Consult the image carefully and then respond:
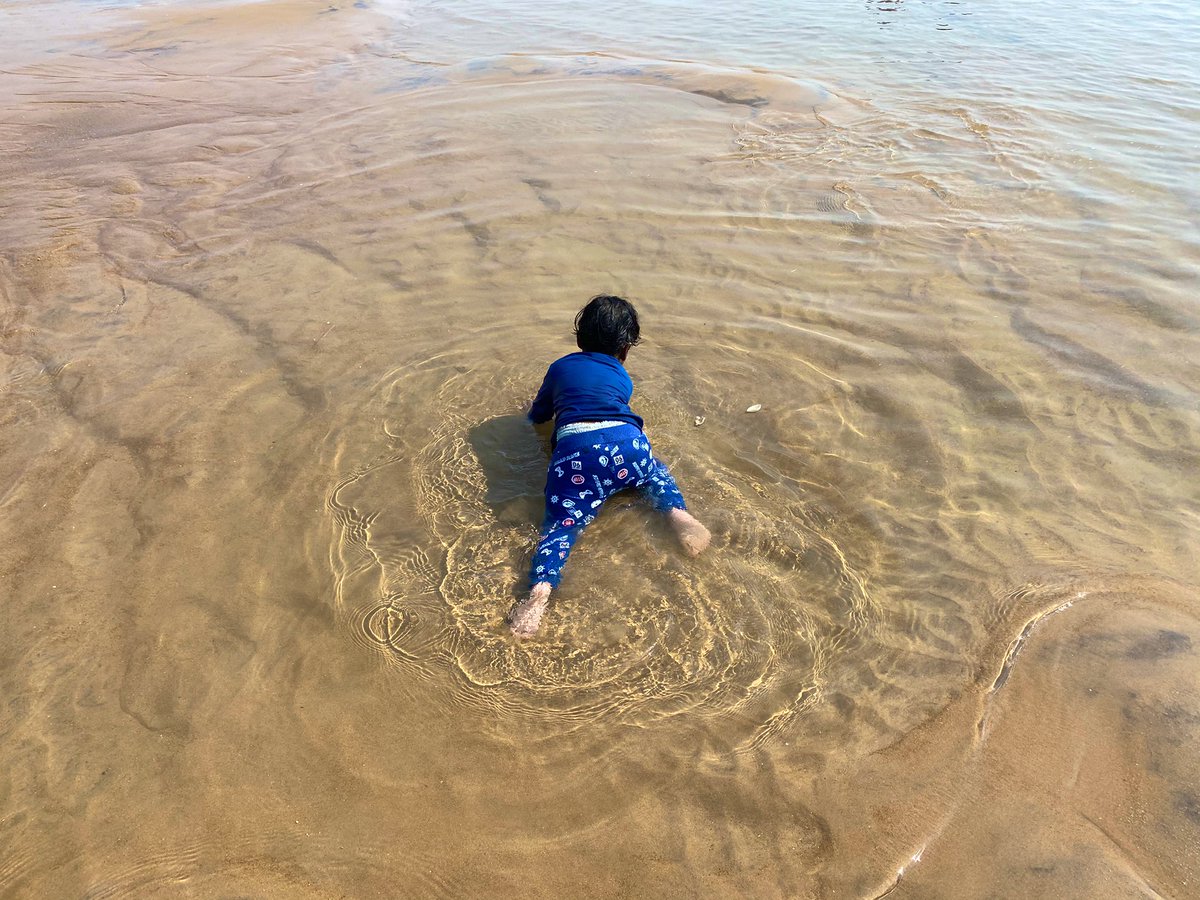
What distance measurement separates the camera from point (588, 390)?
12.0 ft

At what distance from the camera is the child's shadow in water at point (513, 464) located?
12.0 ft

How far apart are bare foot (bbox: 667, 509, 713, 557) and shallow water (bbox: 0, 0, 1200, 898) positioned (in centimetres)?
7

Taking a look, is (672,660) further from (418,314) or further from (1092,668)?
(418,314)

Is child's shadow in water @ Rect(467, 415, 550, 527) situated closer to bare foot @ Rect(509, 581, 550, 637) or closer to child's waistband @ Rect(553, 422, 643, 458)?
child's waistband @ Rect(553, 422, 643, 458)

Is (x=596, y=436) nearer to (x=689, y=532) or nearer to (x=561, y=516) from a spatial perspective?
(x=561, y=516)

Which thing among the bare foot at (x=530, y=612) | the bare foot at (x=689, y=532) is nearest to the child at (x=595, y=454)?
the bare foot at (x=689, y=532)

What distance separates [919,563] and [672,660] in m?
1.19

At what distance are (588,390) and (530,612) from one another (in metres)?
1.12

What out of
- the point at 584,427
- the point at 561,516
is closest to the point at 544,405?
the point at 584,427

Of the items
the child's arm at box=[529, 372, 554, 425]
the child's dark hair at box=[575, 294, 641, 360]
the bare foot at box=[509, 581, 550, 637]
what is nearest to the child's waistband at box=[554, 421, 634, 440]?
the child's arm at box=[529, 372, 554, 425]

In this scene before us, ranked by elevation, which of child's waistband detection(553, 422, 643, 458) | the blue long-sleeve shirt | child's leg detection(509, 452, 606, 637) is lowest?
child's leg detection(509, 452, 606, 637)

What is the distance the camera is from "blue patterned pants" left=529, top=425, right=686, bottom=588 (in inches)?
137

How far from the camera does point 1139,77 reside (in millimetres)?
8633

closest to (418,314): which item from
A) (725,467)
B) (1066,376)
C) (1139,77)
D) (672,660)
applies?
(725,467)
